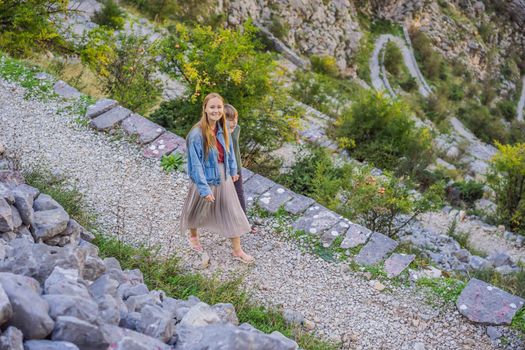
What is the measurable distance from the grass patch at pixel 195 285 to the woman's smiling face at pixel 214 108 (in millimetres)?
1364

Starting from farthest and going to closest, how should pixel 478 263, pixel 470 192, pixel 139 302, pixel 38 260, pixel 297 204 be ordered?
pixel 470 192 < pixel 478 263 < pixel 297 204 < pixel 139 302 < pixel 38 260

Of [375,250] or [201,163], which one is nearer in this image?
[201,163]

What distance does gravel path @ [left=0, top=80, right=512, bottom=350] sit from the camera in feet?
15.7

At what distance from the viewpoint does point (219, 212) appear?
5.04m

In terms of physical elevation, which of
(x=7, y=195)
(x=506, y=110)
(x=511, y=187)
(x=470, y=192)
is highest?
(x=7, y=195)

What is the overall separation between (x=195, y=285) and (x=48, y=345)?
226 cm

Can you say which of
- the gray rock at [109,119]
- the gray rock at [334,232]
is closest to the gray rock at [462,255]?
the gray rock at [334,232]

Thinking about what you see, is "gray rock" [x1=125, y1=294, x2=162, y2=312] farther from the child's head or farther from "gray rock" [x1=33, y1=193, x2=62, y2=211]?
the child's head

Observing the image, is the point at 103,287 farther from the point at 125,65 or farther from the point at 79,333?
the point at 125,65

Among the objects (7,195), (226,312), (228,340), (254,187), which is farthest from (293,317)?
(7,195)

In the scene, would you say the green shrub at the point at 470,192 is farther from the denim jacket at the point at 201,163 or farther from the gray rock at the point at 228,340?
the gray rock at the point at 228,340

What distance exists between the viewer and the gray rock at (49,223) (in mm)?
4043

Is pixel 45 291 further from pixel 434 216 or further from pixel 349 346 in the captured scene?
pixel 434 216

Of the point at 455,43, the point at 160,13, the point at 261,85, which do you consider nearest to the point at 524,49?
the point at 455,43
